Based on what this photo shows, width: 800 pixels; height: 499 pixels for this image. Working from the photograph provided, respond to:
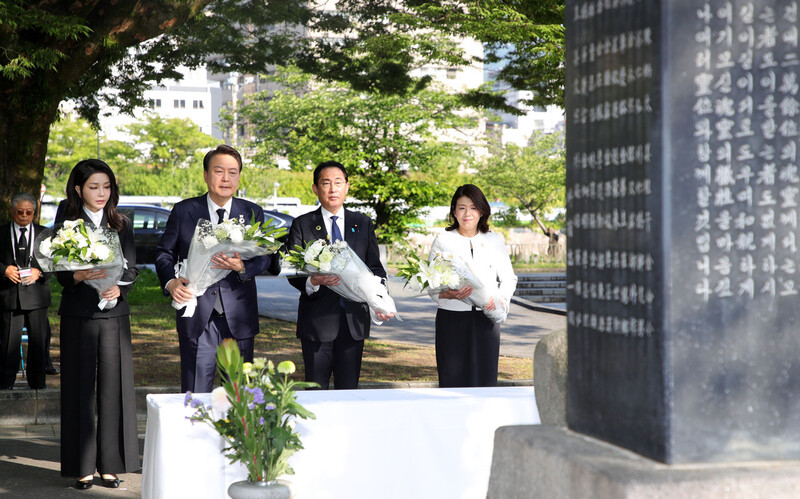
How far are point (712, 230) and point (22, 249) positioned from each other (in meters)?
7.20

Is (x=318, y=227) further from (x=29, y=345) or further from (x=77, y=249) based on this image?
(x=29, y=345)

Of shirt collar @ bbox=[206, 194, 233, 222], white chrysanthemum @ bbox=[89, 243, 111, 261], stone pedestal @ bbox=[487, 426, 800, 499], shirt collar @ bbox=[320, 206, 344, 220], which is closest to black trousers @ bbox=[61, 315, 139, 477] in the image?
white chrysanthemum @ bbox=[89, 243, 111, 261]

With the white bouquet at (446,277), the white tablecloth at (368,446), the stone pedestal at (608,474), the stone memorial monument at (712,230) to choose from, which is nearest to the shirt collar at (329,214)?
the white bouquet at (446,277)

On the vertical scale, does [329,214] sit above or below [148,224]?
below

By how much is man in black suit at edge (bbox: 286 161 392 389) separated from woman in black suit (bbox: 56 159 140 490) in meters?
1.13

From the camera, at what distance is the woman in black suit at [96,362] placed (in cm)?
568

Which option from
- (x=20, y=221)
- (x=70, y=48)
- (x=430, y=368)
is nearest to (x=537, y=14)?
(x=430, y=368)

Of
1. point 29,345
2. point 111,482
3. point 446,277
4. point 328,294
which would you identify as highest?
point 446,277

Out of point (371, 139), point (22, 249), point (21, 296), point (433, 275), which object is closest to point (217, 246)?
point (433, 275)

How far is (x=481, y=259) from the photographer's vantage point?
6.09 metres

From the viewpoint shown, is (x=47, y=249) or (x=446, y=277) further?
(x=446, y=277)

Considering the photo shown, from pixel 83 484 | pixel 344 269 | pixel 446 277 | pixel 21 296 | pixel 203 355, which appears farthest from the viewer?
pixel 21 296

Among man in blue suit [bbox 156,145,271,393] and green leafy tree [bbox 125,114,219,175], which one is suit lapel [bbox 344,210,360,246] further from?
green leafy tree [bbox 125,114,219,175]

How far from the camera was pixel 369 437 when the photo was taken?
417 centimetres
